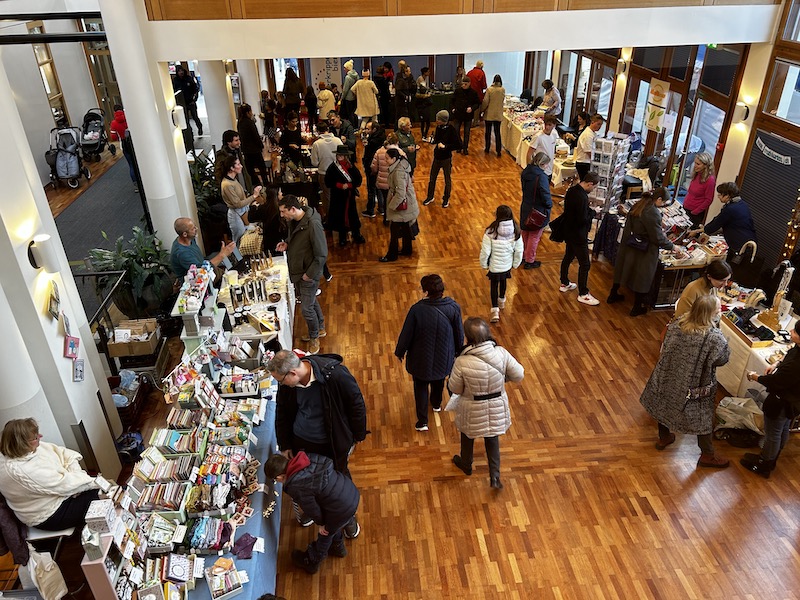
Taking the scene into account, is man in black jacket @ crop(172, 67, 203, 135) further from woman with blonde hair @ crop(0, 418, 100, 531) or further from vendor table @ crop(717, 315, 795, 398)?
vendor table @ crop(717, 315, 795, 398)

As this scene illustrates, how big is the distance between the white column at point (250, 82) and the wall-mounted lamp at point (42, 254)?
32.8 feet

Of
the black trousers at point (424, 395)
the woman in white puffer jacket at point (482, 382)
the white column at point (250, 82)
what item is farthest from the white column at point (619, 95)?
the woman in white puffer jacket at point (482, 382)

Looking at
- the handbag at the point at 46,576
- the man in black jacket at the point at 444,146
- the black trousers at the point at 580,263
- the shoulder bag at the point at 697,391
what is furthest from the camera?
the man in black jacket at the point at 444,146

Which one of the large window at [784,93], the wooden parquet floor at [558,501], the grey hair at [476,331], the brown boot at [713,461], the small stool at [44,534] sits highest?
the large window at [784,93]

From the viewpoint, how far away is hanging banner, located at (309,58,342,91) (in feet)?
58.3

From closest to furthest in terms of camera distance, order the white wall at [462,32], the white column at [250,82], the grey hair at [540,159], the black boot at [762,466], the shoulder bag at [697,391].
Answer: the shoulder bag at [697,391] < the black boot at [762,466] < the white wall at [462,32] < the grey hair at [540,159] < the white column at [250,82]

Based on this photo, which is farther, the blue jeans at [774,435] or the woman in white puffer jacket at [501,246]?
the woman in white puffer jacket at [501,246]

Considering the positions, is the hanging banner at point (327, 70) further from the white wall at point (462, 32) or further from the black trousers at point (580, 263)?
the black trousers at point (580, 263)

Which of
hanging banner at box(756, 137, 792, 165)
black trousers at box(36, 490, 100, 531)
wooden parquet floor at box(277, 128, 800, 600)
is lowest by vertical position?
wooden parquet floor at box(277, 128, 800, 600)

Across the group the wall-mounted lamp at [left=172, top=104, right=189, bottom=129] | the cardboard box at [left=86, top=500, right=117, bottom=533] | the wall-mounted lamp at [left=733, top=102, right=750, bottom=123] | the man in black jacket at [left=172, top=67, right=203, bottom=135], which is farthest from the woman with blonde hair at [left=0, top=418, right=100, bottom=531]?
the man in black jacket at [left=172, top=67, right=203, bottom=135]

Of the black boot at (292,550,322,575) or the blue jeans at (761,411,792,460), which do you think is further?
the blue jeans at (761,411,792,460)

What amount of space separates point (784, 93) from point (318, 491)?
24.0 feet

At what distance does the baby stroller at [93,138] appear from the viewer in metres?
13.7

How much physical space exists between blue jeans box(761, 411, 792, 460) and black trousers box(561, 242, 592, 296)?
3.01 metres
